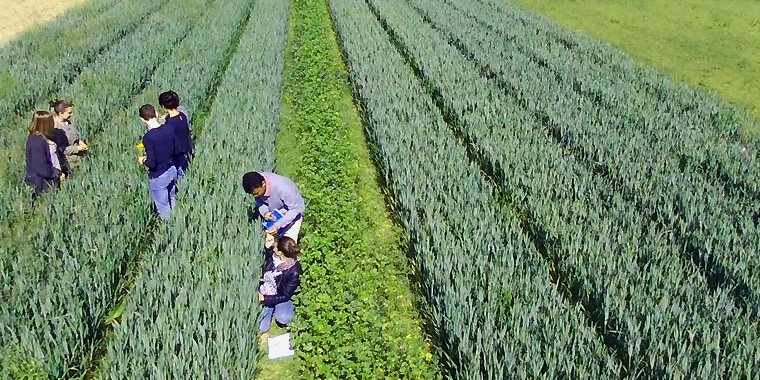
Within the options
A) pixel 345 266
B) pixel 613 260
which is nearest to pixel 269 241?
pixel 345 266

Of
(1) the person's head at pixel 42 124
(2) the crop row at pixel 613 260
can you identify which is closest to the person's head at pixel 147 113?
(1) the person's head at pixel 42 124

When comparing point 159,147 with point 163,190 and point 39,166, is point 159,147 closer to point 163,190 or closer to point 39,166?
point 163,190

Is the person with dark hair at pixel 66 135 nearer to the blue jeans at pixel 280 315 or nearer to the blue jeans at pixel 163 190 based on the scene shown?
the blue jeans at pixel 163 190

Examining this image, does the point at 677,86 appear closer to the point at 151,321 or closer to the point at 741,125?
the point at 741,125

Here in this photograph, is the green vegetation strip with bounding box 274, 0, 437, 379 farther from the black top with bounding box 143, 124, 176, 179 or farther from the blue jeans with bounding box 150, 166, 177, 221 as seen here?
the black top with bounding box 143, 124, 176, 179

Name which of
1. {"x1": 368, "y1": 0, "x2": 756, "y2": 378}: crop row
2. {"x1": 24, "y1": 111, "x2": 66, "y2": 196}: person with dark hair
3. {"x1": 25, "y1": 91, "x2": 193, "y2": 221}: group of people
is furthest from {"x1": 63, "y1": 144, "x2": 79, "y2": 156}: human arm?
{"x1": 368, "y1": 0, "x2": 756, "y2": 378}: crop row

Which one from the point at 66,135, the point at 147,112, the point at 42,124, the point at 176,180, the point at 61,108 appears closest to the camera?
the point at 147,112
